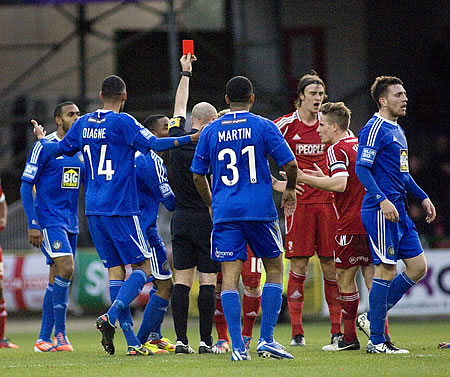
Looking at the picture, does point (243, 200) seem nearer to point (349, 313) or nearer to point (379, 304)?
point (379, 304)

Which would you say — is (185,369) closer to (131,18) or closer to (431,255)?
(431,255)

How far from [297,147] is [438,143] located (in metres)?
10.2

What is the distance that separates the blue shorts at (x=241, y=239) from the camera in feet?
27.7

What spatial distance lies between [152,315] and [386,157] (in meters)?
2.79

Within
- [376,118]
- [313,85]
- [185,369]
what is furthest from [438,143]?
[185,369]

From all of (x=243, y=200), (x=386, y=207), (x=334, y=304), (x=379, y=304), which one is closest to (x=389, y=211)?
(x=386, y=207)

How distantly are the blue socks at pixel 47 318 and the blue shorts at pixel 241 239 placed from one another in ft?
10.1

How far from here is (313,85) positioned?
10.8 m

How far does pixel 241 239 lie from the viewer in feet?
27.9

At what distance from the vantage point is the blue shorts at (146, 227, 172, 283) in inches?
392

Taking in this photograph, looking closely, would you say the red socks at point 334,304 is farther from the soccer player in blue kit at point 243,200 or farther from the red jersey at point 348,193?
the soccer player in blue kit at point 243,200

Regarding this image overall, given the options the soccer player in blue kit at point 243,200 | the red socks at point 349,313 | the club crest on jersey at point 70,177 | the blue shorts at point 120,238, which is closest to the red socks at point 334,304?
the red socks at point 349,313

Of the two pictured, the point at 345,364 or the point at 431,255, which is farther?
the point at 431,255

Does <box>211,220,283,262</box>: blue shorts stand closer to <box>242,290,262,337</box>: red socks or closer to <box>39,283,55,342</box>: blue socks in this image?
<box>242,290,262,337</box>: red socks
